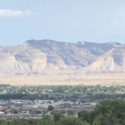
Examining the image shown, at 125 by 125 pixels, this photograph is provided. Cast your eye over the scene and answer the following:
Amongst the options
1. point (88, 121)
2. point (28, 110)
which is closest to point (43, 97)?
point (28, 110)

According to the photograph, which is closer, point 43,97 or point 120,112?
point 120,112

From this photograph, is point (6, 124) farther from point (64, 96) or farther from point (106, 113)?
point (64, 96)

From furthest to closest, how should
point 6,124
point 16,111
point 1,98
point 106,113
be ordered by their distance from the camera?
point 1,98
point 16,111
point 106,113
point 6,124

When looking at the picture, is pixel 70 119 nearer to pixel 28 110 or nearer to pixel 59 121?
pixel 59 121

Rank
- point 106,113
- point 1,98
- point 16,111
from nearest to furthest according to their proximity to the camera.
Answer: point 106,113 → point 16,111 → point 1,98

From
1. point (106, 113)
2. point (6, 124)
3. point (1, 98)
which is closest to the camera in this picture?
point (6, 124)

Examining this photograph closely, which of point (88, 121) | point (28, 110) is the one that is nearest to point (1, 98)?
point (28, 110)
